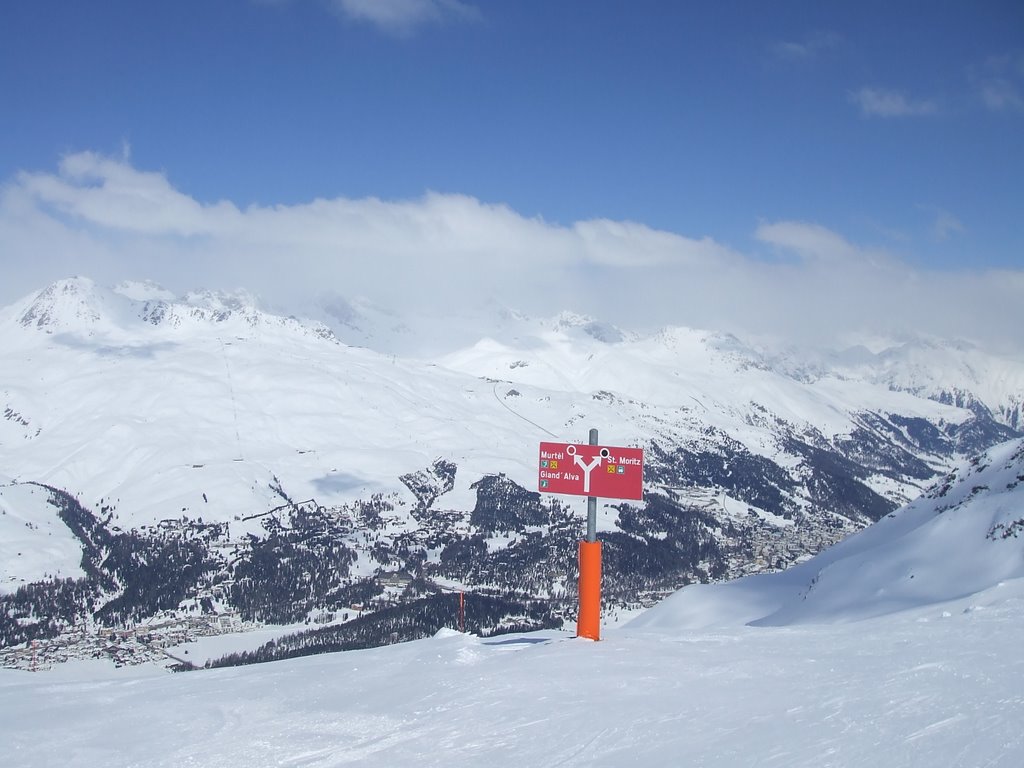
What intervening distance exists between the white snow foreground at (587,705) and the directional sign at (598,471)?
3.91 m

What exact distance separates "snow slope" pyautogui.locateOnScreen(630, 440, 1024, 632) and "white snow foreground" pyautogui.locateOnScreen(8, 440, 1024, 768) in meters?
18.1

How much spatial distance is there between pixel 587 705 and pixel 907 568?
38.2m

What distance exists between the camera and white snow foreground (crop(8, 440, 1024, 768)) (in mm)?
12078

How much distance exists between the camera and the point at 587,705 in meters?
14.5

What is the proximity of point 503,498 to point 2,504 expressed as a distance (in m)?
104

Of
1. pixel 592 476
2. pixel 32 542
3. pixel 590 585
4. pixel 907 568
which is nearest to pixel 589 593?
pixel 590 585

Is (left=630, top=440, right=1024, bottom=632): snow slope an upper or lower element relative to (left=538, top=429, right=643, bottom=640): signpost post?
lower

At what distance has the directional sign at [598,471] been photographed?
22359 mm

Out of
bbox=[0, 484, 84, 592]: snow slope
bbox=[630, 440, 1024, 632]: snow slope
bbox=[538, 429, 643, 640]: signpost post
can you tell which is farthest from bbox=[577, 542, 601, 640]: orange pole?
bbox=[0, 484, 84, 592]: snow slope

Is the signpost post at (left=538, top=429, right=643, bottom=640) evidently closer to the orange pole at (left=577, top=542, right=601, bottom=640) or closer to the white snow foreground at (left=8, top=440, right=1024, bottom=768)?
the orange pole at (left=577, top=542, right=601, bottom=640)

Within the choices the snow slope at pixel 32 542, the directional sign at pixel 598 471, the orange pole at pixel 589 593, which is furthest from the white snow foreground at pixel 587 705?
the snow slope at pixel 32 542

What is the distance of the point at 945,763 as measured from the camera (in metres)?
10.5

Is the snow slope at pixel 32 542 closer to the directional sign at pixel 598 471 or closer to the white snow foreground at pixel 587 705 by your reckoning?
the white snow foreground at pixel 587 705

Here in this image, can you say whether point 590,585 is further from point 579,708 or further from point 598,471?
point 579,708
